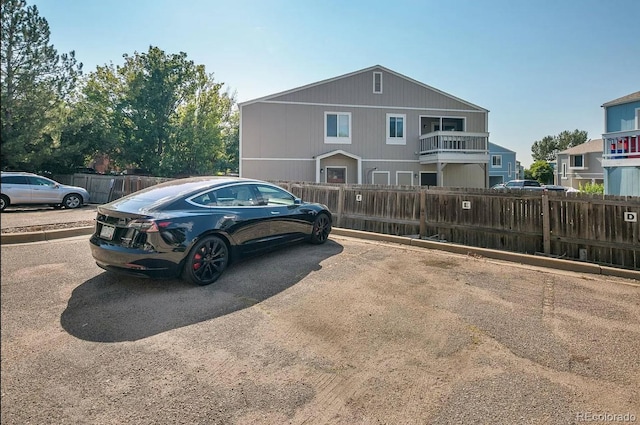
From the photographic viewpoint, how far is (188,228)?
473 centimetres

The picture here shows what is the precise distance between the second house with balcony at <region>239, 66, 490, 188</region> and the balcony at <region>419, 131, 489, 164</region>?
50 mm

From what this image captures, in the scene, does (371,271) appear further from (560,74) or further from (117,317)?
(560,74)

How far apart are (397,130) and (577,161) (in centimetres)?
2780

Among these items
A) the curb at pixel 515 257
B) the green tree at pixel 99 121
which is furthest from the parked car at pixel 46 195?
the curb at pixel 515 257

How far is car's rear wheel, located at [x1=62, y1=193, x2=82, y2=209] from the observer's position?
14.1 metres

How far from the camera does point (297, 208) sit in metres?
6.90

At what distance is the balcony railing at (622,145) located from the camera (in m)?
14.5

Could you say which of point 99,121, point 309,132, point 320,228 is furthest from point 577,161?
point 99,121

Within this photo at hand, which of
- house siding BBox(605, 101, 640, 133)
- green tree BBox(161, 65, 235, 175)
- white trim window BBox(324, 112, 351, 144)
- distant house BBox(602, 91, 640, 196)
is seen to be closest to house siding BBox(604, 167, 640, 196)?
distant house BBox(602, 91, 640, 196)

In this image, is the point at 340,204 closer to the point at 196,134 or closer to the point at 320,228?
the point at 320,228

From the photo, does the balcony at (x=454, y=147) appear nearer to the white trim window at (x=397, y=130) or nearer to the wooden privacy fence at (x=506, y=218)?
the white trim window at (x=397, y=130)

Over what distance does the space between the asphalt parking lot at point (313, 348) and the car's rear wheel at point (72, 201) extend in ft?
33.6

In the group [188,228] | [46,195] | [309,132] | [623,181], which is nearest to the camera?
[188,228]

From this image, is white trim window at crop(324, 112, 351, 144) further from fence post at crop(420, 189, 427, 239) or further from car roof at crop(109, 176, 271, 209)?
car roof at crop(109, 176, 271, 209)
